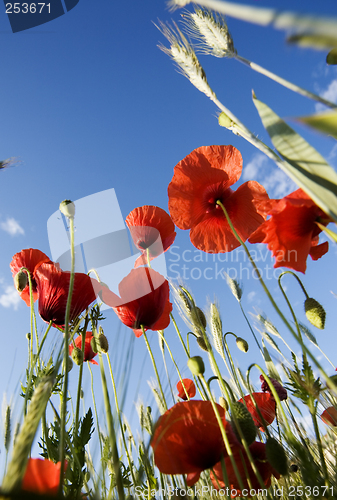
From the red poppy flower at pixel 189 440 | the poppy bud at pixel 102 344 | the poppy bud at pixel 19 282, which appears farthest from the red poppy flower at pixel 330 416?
the poppy bud at pixel 19 282

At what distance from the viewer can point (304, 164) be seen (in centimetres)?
50

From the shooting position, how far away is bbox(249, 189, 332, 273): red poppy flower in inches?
23.8

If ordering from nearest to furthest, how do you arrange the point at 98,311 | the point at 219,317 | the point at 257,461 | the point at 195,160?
the point at 257,461, the point at 98,311, the point at 195,160, the point at 219,317

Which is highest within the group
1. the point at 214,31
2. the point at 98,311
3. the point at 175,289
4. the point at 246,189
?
the point at 214,31

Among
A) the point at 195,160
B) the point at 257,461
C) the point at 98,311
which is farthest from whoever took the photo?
the point at 195,160

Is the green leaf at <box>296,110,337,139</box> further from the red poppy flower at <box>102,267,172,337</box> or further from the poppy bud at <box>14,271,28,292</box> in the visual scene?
the poppy bud at <box>14,271,28,292</box>

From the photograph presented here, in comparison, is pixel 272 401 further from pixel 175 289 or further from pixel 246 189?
pixel 246 189

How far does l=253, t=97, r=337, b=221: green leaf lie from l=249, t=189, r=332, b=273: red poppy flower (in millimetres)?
82

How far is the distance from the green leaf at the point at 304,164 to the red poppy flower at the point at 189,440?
19.3 inches

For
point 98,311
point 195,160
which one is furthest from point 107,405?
point 195,160

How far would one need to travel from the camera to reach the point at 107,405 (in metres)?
0.40

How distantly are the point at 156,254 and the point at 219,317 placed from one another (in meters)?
0.37

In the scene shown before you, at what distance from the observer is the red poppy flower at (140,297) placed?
0.87 m

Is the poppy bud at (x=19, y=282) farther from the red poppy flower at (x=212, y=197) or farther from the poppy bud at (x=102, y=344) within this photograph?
the red poppy flower at (x=212, y=197)
